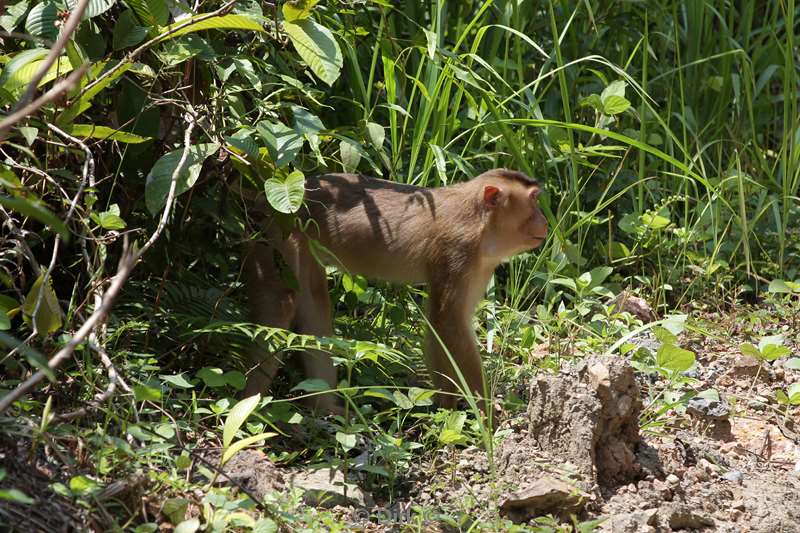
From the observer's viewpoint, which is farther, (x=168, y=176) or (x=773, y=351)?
(x=773, y=351)

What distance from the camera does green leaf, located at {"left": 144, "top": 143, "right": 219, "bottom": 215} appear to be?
378 cm

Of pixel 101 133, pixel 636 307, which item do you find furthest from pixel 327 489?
pixel 636 307

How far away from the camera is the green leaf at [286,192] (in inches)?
152

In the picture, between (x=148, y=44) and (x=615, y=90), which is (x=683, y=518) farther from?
(x=615, y=90)

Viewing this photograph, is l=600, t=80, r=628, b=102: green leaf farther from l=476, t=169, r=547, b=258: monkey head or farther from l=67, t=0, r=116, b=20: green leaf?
l=67, t=0, r=116, b=20: green leaf

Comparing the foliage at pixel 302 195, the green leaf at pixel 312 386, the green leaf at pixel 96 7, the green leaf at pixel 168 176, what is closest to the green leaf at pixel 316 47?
the foliage at pixel 302 195

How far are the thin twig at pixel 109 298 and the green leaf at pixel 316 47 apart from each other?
530 mm

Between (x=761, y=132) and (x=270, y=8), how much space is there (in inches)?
163

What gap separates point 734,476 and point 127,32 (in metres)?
2.84

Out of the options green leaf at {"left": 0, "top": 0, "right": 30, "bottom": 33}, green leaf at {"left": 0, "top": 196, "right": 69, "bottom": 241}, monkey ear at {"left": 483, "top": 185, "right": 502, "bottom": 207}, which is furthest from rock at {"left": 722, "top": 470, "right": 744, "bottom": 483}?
green leaf at {"left": 0, "top": 0, "right": 30, "bottom": 33}

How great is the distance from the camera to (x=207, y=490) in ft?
11.0

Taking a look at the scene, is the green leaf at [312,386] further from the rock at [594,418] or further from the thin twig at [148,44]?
the thin twig at [148,44]

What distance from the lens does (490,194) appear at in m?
5.17

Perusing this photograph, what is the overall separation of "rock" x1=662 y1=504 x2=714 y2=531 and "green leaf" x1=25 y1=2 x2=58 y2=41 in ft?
8.78
